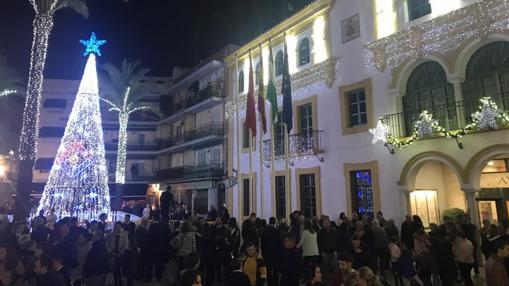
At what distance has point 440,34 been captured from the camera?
45.8ft

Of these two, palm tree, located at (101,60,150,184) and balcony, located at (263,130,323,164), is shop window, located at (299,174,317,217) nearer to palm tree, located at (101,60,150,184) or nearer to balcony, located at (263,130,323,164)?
balcony, located at (263,130,323,164)

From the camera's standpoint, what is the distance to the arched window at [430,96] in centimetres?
1363

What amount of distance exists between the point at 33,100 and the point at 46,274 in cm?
1470

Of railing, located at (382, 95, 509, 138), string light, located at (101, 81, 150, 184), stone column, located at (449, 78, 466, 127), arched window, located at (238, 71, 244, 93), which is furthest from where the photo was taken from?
string light, located at (101, 81, 150, 184)

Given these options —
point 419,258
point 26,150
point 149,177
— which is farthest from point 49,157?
point 419,258

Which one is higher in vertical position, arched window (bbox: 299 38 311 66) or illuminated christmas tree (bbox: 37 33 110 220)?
arched window (bbox: 299 38 311 66)

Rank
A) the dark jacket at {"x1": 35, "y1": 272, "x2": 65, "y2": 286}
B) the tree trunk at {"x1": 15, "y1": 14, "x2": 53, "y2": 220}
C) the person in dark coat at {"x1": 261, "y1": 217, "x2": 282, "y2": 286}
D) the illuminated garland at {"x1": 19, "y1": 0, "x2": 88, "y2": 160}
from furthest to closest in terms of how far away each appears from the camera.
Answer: the illuminated garland at {"x1": 19, "y1": 0, "x2": 88, "y2": 160}
the tree trunk at {"x1": 15, "y1": 14, "x2": 53, "y2": 220}
the person in dark coat at {"x1": 261, "y1": 217, "x2": 282, "y2": 286}
the dark jacket at {"x1": 35, "y1": 272, "x2": 65, "y2": 286}

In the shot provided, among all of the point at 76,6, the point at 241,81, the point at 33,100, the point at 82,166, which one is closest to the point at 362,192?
the point at 241,81

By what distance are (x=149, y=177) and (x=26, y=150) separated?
24657 mm

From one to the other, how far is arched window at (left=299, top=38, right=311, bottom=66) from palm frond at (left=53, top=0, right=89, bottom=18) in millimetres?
12622

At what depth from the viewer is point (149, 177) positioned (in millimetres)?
41781

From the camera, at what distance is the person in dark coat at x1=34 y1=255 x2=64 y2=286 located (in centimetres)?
600

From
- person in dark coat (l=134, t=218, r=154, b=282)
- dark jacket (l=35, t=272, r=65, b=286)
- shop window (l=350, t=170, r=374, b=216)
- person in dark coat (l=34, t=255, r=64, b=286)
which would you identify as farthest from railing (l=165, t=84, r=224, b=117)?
dark jacket (l=35, t=272, r=65, b=286)

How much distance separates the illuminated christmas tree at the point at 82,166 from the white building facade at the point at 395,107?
7872 millimetres
